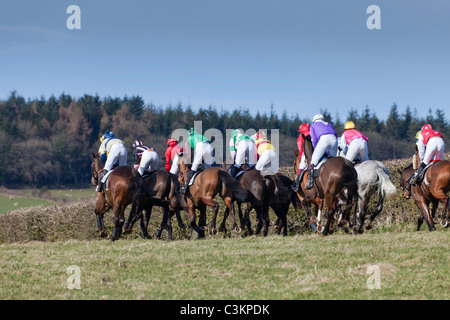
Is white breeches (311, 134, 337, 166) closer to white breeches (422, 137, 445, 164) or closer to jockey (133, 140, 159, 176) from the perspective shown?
white breeches (422, 137, 445, 164)

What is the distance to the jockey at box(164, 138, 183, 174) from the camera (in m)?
14.8

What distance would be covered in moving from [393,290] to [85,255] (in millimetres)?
5406

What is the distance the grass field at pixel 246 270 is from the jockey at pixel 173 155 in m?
3.85

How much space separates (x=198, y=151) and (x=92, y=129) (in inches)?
2985

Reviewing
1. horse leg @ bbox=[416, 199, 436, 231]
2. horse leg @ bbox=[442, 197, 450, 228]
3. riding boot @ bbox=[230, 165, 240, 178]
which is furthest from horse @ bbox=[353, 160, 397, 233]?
riding boot @ bbox=[230, 165, 240, 178]

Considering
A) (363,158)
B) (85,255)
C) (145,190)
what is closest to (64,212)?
(145,190)

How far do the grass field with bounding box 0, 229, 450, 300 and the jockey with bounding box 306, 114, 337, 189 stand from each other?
178 centimetres

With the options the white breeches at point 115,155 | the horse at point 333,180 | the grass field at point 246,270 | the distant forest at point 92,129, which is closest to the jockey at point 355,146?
the horse at point 333,180

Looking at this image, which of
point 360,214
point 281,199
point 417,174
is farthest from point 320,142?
point 417,174

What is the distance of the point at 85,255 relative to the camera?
10.3 meters

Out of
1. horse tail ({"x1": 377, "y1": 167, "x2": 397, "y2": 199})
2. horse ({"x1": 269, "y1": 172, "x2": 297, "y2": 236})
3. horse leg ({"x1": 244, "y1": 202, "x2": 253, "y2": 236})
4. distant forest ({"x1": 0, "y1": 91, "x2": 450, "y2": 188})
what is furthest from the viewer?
distant forest ({"x1": 0, "y1": 91, "x2": 450, "y2": 188})
